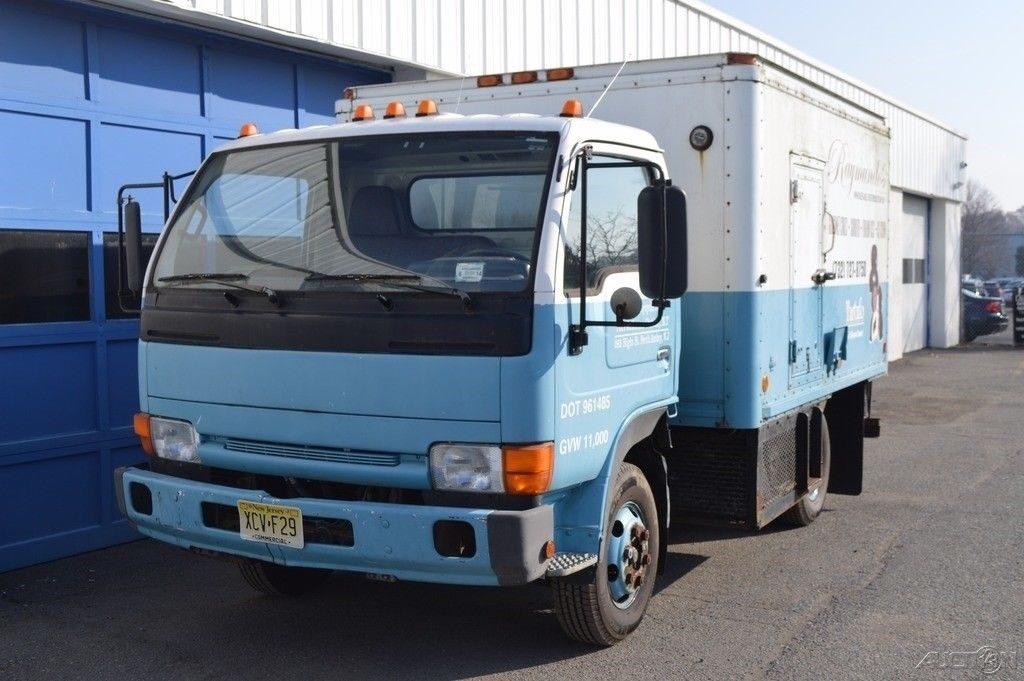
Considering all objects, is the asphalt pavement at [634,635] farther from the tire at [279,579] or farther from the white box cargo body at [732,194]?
the white box cargo body at [732,194]

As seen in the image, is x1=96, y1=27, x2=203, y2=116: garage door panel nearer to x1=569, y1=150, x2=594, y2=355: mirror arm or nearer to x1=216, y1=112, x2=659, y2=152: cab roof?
x1=216, y1=112, x2=659, y2=152: cab roof

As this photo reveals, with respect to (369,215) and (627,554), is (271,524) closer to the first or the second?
(369,215)

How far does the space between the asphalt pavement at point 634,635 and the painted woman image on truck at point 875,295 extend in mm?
1447

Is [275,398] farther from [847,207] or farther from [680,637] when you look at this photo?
[847,207]

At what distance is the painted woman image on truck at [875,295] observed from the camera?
8.67m

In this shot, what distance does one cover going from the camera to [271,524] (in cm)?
477

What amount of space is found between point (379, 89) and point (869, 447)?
23.0ft

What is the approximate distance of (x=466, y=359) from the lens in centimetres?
450

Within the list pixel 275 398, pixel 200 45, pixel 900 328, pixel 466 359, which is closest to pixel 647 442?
pixel 466 359

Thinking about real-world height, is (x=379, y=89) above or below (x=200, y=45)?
below

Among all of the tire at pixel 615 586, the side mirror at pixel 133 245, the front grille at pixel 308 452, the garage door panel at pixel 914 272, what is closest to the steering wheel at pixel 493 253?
the front grille at pixel 308 452

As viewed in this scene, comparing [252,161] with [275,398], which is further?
[252,161]

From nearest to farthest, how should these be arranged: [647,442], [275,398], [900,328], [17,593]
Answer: [275,398], [647,442], [17,593], [900,328]

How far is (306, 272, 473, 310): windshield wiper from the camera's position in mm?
4527
